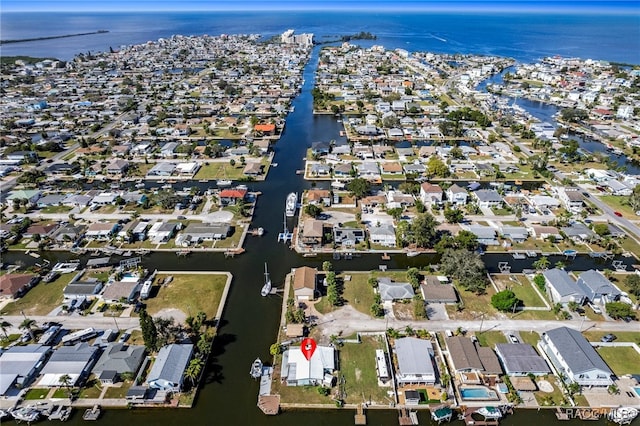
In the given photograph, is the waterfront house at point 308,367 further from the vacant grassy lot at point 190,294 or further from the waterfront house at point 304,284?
the vacant grassy lot at point 190,294

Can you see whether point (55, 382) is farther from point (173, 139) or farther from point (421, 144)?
point (421, 144)

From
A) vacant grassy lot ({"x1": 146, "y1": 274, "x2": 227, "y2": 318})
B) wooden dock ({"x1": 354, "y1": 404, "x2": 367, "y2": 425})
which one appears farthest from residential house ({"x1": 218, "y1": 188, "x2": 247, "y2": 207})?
wooden dock ({"x1": 354, "y1": 404, "x2": 367, "y2": 425})

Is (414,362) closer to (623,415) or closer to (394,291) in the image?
(394,291)

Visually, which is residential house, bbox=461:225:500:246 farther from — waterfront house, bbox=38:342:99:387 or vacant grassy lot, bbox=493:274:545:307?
waterfront house, bbox=38:342:99:387

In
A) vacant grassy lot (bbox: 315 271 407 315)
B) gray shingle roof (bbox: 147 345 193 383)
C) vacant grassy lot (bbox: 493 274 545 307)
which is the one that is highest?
gray shingle roof (bbox: 147 345 193 383)

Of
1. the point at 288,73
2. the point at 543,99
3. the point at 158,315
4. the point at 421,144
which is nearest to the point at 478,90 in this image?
the point at 543,99

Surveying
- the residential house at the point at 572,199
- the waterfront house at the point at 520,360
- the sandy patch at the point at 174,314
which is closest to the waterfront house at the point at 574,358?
the waterfront house at the point at 520,360
